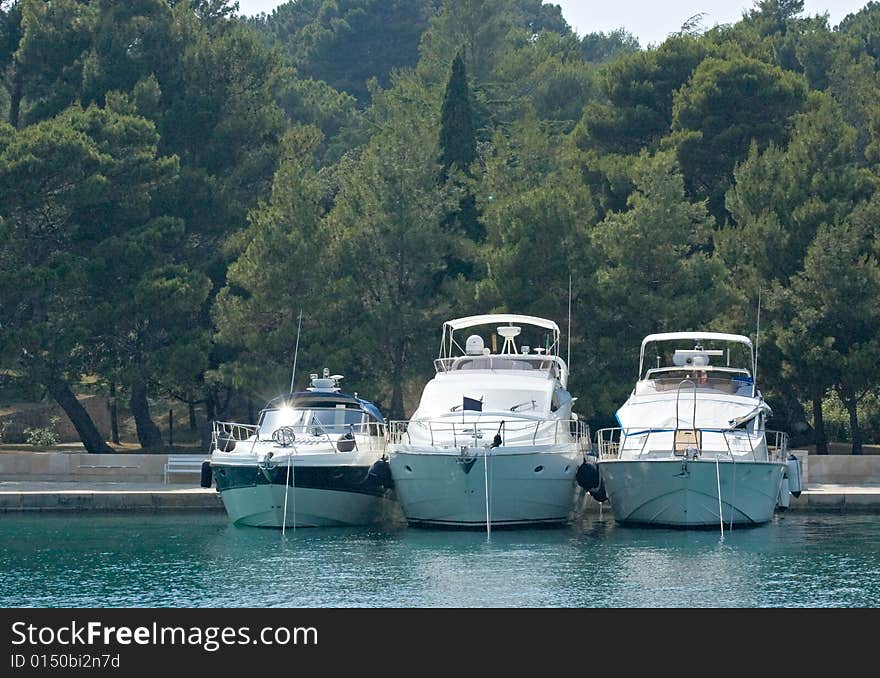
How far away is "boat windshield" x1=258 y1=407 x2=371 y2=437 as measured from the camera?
35.0m

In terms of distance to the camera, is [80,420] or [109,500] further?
[80,420]

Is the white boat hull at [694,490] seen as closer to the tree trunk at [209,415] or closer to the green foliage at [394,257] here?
the green foliage at [394,257]

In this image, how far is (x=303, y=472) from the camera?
33031 millimetres

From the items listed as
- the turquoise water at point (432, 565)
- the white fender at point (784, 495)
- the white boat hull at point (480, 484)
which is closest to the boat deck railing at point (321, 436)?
the white boat hull at point (480, 484)

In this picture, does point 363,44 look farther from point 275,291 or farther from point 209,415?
point 275,291

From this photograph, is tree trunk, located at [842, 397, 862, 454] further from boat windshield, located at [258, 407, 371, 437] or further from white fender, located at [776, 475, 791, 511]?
boat windshield, located at [258, 407, 371, 437]

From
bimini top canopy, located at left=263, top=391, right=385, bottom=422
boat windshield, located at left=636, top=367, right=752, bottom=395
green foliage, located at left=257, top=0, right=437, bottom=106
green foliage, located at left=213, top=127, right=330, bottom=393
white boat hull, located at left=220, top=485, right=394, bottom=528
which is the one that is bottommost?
white boat hull, located at left=220, top=485, right=394, bottom=528

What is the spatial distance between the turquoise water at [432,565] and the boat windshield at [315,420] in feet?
8.04

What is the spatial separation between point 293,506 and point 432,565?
613 cm

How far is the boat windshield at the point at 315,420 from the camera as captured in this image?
3497cm

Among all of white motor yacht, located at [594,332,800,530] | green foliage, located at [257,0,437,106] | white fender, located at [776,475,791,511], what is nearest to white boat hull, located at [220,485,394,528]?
white motor yacht, located at [594,332,800,530]

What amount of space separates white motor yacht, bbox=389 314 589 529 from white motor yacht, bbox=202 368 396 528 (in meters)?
0.89

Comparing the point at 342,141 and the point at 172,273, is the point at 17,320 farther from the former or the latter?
the point at 342,141

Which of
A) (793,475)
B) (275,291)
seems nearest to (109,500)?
(275,291)
